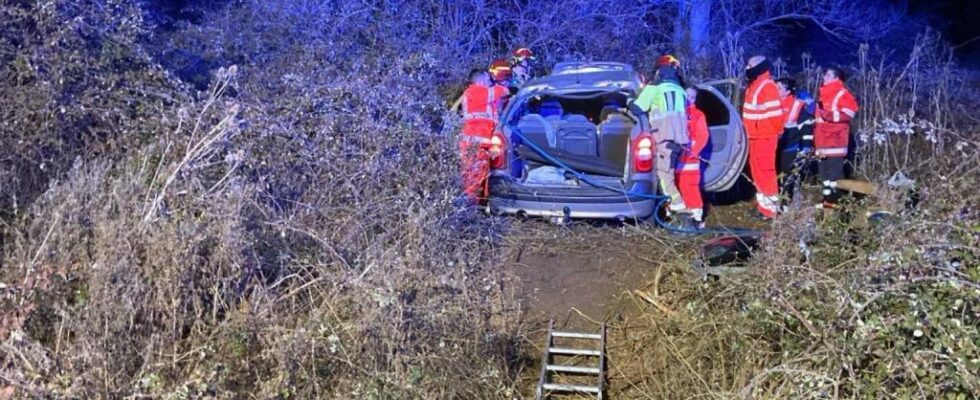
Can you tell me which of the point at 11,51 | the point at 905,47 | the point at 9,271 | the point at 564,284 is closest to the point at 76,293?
the point at 9,271

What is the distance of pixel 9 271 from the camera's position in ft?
15.7

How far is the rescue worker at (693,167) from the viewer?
8.27 metres

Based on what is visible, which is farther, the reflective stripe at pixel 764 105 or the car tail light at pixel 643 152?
the reflective stripe at pixel 764 105

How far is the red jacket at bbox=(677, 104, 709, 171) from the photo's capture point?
830 centimetres

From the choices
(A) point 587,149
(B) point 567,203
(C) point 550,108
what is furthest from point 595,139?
(B) point 567,203

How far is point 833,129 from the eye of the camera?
354 inches

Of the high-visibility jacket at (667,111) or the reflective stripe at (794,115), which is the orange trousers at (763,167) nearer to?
the reflective stripe at (794,115)

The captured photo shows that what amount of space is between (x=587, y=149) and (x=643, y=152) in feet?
3.58

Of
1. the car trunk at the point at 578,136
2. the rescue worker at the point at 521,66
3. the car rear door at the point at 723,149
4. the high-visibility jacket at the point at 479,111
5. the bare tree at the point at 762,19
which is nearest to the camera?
the high-visibility jacket at the point at 479,111

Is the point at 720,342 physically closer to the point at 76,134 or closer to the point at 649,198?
the point at 649,198

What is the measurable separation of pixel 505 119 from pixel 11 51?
156 inches

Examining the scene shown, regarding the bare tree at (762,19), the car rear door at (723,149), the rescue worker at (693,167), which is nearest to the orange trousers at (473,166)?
the rescue worker at (693,167)

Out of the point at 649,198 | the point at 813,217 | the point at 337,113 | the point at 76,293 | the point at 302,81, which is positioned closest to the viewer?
the point at 76,293

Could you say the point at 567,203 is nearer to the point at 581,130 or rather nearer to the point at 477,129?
the point at 477,129
